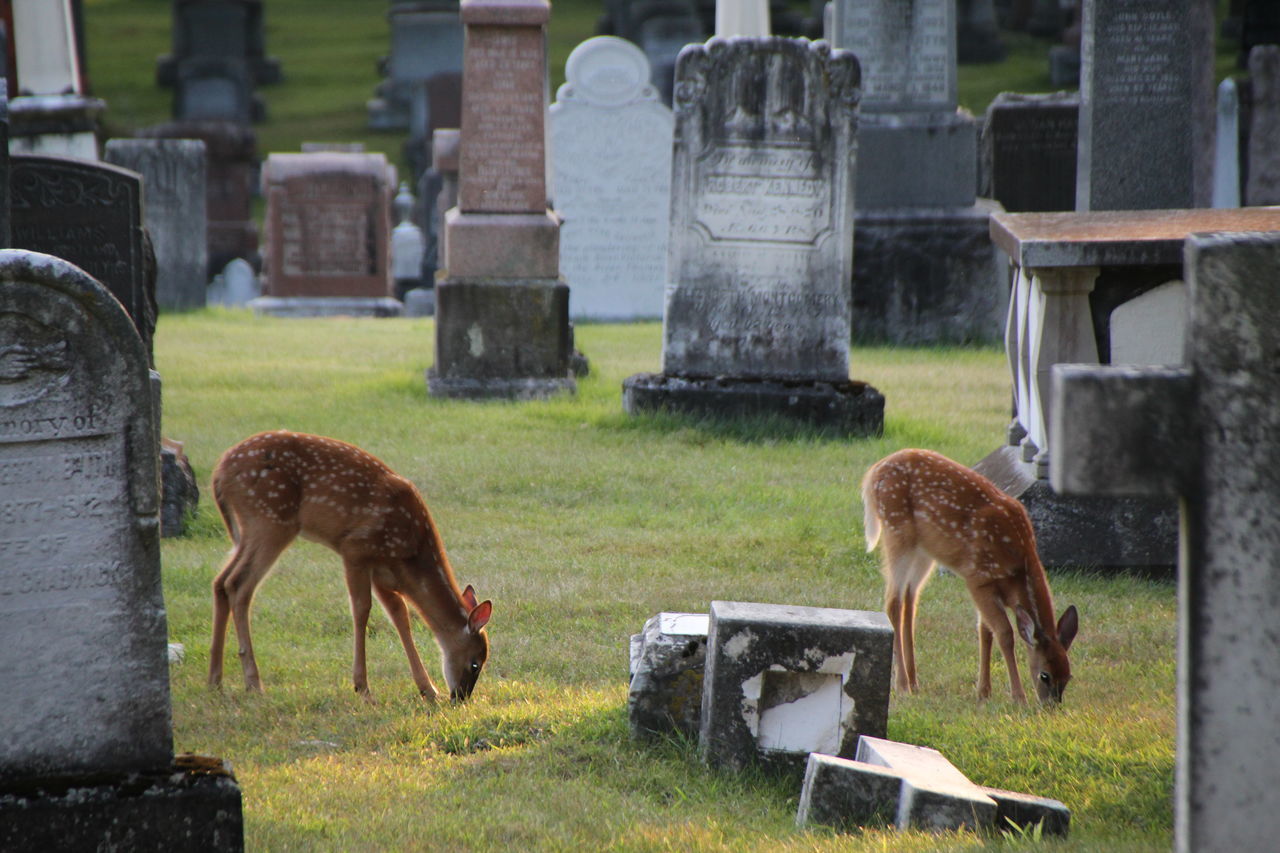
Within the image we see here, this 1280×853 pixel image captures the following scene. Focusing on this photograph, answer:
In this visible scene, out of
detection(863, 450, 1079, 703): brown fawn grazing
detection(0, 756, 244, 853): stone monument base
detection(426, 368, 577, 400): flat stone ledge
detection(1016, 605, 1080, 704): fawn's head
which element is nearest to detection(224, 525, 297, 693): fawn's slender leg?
detection(0, 756, 244, 853): stone monument base

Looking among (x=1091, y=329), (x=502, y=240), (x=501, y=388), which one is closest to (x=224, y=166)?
(x=502, y=240)

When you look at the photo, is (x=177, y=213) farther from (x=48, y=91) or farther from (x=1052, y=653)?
(x=1052, y=653)

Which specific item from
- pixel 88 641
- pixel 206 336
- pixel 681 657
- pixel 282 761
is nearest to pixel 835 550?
pixel 681 657

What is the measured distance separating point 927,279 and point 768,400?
500 centimetres

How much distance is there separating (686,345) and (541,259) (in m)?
1.83

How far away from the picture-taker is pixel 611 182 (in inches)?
695

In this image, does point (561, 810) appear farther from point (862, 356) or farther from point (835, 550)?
point (862, 356)

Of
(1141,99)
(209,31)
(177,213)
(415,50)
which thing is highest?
(209,31)

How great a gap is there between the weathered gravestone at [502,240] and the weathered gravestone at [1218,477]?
8.91m

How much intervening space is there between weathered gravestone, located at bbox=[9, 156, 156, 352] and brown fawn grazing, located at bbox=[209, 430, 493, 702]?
3165mm

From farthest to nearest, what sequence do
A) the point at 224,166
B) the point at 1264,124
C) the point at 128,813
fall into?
1. the point at 224,166
2. the point at 1264,124
3. the point at 128,813

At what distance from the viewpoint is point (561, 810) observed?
12.2ft

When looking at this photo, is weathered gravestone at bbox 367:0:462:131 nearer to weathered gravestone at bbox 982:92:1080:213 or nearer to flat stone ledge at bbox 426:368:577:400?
weathered gravestone at bbox 982:92:1080:213

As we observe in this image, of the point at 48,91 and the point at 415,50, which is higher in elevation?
the point at 415,50
